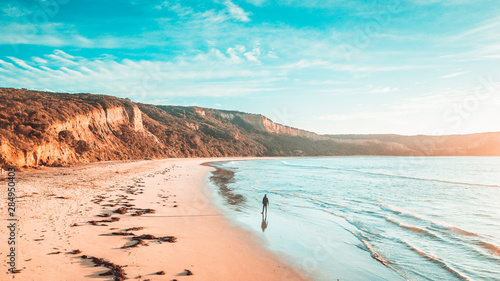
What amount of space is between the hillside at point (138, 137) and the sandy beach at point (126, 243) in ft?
46.6

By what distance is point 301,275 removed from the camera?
6.85 m

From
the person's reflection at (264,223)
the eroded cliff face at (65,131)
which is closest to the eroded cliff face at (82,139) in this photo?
the eroded cliff face at (65,131)

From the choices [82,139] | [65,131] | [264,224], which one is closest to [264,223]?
[264,224]

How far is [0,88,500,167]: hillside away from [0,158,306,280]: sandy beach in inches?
559

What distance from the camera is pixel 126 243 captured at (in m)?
7.81

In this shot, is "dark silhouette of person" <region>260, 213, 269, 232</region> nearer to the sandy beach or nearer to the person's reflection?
the person's reflection

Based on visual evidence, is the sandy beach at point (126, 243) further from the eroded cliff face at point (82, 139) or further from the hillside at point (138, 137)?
the hillside at point (138, 137)

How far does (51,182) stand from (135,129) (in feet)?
132

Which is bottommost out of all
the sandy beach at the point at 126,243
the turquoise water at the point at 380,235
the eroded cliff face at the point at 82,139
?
the turquoise water at the point at 380,235

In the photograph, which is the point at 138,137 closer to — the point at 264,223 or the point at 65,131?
the point at 65,131

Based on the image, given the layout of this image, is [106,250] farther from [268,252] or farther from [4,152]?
[4,152]

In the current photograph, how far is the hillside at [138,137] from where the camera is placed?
2494 centimetres

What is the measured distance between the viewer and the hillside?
24.9m

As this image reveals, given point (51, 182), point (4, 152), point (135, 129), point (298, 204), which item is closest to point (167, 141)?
point (135, 129)
